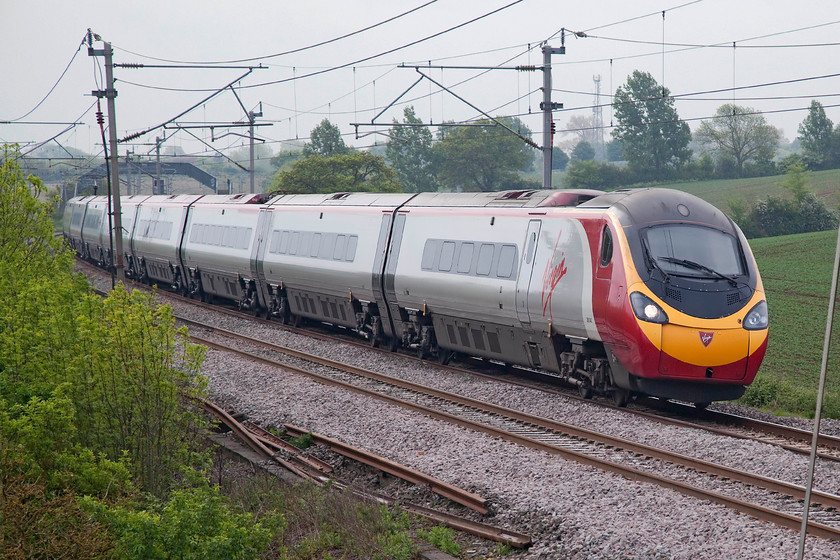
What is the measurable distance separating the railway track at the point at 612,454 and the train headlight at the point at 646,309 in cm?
186

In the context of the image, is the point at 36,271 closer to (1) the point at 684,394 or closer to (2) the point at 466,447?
(2) the point at 466,447

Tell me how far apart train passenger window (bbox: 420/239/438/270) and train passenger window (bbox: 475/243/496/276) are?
1594 millimetres

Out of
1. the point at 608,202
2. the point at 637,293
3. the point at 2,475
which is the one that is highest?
the point at 608,202

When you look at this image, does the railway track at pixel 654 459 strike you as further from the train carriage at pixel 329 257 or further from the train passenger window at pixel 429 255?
the train carriage at pixel 329 257

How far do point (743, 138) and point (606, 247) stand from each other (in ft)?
258

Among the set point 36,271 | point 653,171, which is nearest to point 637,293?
point 36,271

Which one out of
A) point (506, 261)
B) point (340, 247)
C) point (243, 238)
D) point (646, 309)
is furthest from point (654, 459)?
point (243, 238)

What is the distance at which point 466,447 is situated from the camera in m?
11.9

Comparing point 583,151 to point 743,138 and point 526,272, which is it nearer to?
point 743,138

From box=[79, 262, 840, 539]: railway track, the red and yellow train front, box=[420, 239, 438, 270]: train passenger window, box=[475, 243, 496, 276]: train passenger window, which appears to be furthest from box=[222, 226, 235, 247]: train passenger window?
the red and yellow train front

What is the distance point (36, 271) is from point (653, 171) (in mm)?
67466

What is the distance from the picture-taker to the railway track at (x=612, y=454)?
30.0 feet

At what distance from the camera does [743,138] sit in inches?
3418

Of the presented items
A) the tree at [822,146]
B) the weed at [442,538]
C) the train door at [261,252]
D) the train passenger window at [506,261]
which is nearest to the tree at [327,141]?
the tree at [822,146]
